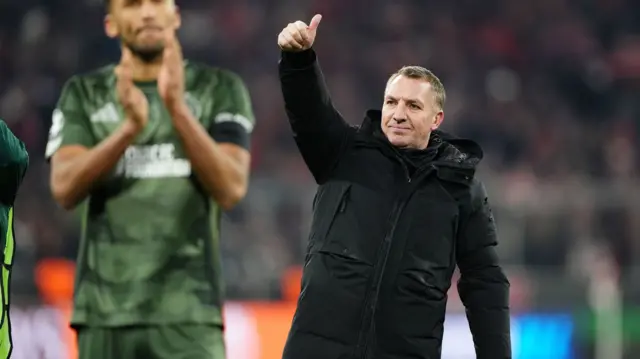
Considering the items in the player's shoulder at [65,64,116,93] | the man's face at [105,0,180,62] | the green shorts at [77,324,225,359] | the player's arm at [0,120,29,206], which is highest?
the man's face at [105,0,180,62]

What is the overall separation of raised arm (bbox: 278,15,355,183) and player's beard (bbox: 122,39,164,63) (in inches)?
35.9

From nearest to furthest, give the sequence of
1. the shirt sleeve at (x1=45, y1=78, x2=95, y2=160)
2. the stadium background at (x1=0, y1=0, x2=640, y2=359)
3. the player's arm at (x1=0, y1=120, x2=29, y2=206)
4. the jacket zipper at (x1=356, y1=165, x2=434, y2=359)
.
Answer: the player's arm at (x1=0, y1=120, x2=29, y2=206), the jacket zipper at (x1=356, y1=165, x2=434, y2=359), the shirt sleeve at (x1=45, y1=78, x2=95, y2=160), the stadium background at (x1=0, y1=0, x2=640, y2=359)

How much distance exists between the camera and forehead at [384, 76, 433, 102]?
475 centimetres

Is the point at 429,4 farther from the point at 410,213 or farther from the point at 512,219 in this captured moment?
the point at 410,213

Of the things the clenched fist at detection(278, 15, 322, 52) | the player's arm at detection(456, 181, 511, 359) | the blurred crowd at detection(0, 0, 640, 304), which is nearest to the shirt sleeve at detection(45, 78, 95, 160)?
the clenched fist at detection(278, 15, 322, 52)

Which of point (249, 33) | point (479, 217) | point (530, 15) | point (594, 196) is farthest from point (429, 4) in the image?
point (479, 217)

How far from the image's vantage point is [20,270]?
11.6m

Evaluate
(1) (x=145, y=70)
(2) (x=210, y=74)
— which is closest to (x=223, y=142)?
(2) (x=210, y=74)

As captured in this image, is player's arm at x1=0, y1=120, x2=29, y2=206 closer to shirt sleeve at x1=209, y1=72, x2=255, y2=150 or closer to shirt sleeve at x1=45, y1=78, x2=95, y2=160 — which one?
shirt sleeve at x1=45, y1=78, x2=95, y2=160

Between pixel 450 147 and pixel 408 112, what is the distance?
23 cm

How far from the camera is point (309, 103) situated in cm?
461

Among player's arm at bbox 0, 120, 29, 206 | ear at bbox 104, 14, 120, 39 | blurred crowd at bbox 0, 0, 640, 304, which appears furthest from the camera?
blurred crowd at bbox 0, 0, 640, 304

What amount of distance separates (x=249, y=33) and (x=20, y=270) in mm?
6747

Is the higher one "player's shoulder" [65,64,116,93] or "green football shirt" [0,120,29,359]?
"player's shoulder" [65,64,116,93]
